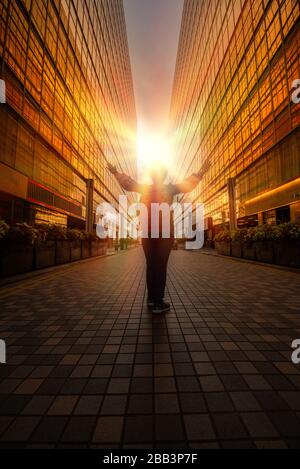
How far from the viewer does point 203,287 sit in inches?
209

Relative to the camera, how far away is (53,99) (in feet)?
62.4

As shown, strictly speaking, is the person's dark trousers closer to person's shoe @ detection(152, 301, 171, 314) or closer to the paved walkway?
person's shoe @ detection(152, 301, 171, 314)

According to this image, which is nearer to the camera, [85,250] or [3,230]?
[3,230]

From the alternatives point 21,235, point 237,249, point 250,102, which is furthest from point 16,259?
point 250,102

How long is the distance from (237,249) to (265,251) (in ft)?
10.6

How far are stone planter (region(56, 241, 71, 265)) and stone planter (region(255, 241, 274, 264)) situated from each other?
926 centimetres

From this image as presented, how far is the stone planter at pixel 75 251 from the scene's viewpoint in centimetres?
1095

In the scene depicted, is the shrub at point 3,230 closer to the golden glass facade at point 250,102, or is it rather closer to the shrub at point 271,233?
the shrub at point 271,233

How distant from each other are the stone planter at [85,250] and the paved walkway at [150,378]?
9.32 metres

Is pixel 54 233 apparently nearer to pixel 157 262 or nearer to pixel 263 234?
pixel 157 262

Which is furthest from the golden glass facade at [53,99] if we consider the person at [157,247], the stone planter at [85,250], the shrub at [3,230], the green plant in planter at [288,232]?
the green plant in planter at [288,232]

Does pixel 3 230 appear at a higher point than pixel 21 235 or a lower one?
higher

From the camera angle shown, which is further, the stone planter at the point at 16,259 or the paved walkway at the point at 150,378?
the stone planter at the point at 16,259
